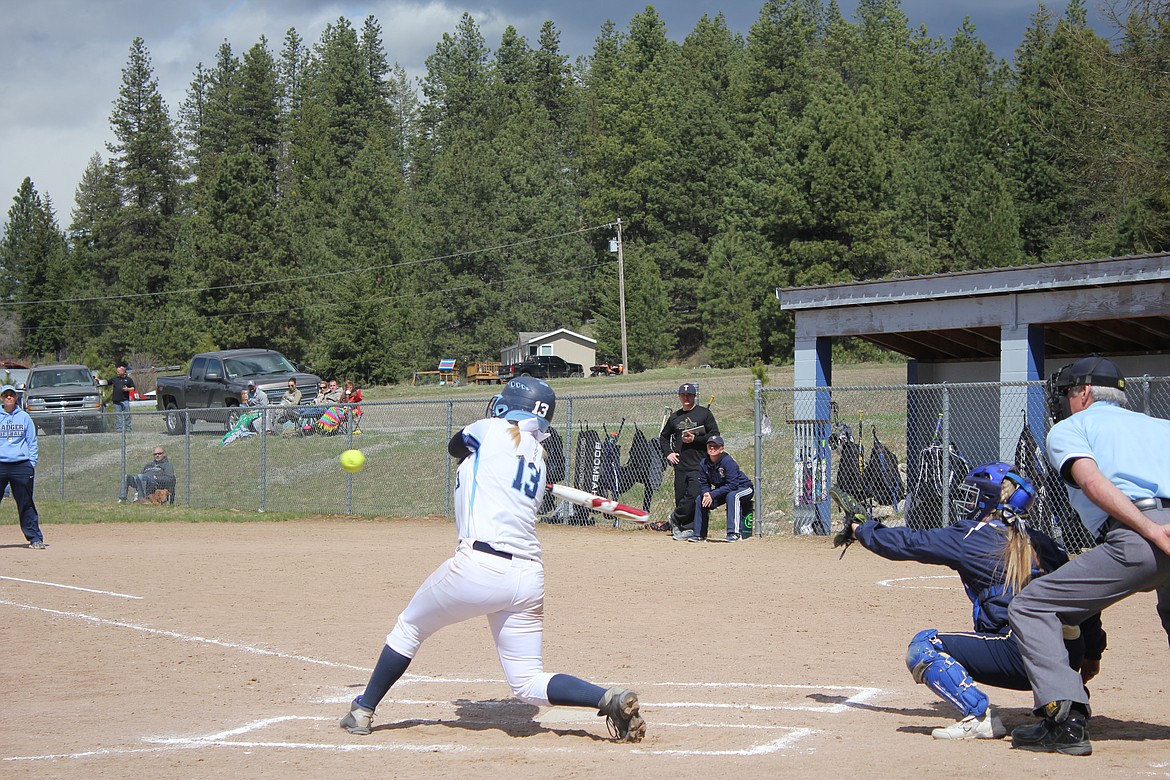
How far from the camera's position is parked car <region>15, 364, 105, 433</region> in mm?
32156

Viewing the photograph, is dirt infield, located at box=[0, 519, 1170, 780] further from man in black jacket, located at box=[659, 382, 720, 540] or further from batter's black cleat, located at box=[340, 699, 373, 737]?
man in black jacket, located at box=[659, 382, 720, 540]

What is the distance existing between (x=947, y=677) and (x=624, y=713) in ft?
5.36

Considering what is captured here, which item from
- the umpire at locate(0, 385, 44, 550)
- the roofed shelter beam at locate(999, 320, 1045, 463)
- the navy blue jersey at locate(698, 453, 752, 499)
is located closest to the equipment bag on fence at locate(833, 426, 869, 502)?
the navy blue jersey at locate(698, 453, 752, 499)

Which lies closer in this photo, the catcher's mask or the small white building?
the catcher's mask

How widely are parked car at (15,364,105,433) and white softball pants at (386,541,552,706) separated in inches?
1125

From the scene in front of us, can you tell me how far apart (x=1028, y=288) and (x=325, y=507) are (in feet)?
45.9

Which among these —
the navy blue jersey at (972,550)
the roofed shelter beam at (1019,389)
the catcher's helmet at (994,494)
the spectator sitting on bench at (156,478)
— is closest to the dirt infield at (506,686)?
the navy blue jersey at (972,550)

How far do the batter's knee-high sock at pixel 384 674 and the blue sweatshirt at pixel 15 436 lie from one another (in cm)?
1081

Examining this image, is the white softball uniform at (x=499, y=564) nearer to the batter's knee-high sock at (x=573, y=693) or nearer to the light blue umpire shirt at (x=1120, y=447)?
the batter's knee-high sock at (x=573, y=693)

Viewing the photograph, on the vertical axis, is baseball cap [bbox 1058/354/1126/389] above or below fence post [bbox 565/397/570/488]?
above

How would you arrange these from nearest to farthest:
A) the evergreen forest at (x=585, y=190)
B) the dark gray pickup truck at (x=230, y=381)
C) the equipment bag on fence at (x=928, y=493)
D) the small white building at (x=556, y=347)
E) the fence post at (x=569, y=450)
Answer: the equipment bag on fence at (x=928, y=493)
the fence post at (x=569, y=450)
the dark gray pickup truck at (x=230, y=381)
the evergreen forest at (x=585, y=190)
the small white building at (x=556, y=347)

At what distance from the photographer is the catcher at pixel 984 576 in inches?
217

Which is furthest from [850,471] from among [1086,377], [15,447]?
[15,447]

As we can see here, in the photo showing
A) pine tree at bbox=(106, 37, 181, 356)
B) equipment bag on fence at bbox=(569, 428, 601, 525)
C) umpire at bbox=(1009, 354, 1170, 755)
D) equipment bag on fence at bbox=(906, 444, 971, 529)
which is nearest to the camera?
umpire at bbox=(1009, 354, 1170, 755)
